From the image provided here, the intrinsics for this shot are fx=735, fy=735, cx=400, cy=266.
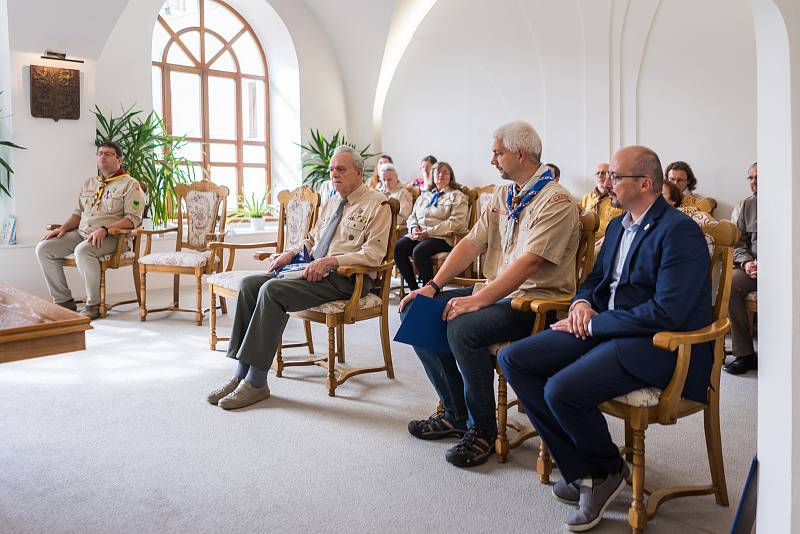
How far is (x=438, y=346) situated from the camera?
9.52 ft

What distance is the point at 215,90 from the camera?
9.03 meters

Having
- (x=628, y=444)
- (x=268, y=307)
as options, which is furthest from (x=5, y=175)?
(x=628, y=444)

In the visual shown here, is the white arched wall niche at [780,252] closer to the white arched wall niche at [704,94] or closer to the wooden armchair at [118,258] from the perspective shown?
the white arched wall niche at [704,94]

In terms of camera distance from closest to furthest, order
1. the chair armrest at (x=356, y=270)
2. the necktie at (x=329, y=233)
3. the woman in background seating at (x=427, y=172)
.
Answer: the chair armrest at (x=356, y=270)
the necktie at (x=329, y=233)
the woman in background seating at (x=427, y=172)

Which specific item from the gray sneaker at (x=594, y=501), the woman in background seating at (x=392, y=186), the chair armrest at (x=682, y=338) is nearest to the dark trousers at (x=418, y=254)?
the woman in background seating at (x=392, y=186)

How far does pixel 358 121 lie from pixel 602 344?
778 centimetres

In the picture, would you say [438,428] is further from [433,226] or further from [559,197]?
[433,226]

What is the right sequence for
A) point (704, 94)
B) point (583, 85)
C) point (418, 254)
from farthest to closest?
point (583, 85) < point (704, 94) < point (418, 254)

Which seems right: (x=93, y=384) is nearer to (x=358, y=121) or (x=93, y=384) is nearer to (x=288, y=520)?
(x=288, y=520)

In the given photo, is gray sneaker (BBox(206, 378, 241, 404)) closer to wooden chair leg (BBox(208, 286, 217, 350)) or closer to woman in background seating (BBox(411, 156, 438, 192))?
wooden chair leg (BBox(208, 286, 217, 350))

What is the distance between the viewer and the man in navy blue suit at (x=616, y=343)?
2.21 meters

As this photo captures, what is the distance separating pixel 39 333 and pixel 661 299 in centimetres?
187

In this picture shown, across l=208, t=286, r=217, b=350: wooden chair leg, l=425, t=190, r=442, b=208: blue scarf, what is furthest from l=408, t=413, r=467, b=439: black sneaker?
l=425, t=190, r=442, b=208: blue scarf

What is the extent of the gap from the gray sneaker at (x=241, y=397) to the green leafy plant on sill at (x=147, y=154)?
3.97 meters
